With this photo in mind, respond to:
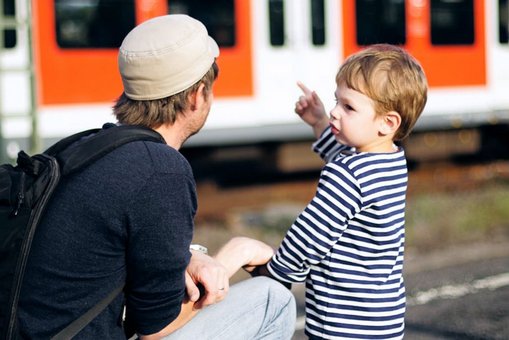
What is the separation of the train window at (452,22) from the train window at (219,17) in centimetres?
296

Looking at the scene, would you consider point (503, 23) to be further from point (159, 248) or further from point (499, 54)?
point (159, 248)

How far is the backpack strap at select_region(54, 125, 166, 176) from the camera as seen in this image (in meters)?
2.38

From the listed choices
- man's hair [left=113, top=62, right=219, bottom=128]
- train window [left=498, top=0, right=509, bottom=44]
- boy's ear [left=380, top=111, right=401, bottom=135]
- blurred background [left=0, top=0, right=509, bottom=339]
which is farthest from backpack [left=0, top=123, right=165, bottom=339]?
train window [left=498, top=0, right=509, bottom=44]

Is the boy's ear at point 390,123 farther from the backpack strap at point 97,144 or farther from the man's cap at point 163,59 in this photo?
the backpack strap at point 97,144

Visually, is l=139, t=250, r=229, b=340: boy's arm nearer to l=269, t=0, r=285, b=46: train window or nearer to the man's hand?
the man's hand

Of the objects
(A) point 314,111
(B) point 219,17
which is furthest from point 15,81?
(A) point 314,111

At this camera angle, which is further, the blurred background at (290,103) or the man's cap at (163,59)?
the blurred background at (290,103)

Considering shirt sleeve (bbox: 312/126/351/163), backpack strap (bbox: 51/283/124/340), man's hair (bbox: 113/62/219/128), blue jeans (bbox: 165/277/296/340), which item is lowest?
blue jeans (bbox: 165/277/296/340)

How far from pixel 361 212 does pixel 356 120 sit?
0.88 ft

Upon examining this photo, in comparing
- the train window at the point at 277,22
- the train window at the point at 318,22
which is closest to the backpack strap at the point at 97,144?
the train window at the point at 277,22

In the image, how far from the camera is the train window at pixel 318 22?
10609mm

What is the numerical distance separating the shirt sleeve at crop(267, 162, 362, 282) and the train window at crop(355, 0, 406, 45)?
27.3ft

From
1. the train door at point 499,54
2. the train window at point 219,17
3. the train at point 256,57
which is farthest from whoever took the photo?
the train door at point 499,54

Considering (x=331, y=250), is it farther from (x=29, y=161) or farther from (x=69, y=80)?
(x=69, y=80)
